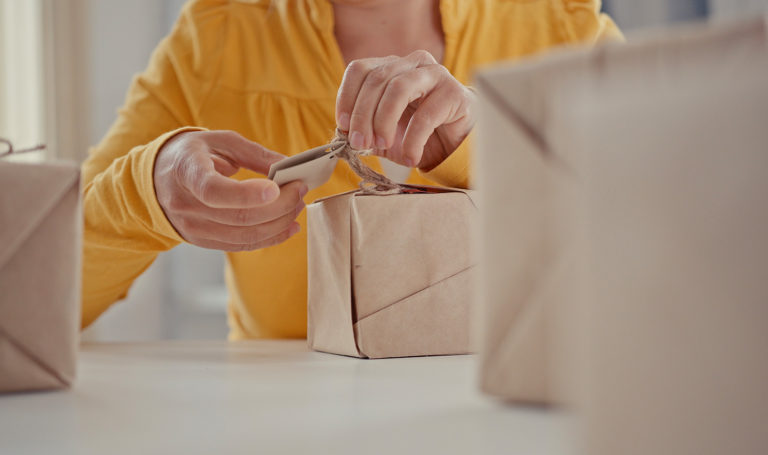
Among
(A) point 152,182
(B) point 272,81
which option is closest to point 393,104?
(A) point 152,182

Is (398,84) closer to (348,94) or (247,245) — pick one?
(348,94)

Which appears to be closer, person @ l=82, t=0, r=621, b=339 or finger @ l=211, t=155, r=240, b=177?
finger @ l=211, t=155, r=240, b=177

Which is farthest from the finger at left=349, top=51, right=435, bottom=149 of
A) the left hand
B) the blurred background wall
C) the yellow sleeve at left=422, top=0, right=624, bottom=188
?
the blurred background wall

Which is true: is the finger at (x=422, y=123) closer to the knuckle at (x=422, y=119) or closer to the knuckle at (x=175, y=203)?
the knuckle at (x=422, y=119)

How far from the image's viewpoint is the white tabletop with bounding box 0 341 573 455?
0.80 feet

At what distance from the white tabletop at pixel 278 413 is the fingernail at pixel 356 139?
0.14 meters

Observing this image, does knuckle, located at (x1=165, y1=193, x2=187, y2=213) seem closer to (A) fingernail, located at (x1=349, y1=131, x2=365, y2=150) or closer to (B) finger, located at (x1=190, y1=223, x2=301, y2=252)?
(B) finger, located at (x1=190, y1=223, x2=301, y2=252)

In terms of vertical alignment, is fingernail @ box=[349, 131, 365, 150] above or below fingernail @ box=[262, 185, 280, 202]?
above

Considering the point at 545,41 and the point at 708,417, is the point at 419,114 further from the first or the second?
the point at 545,41

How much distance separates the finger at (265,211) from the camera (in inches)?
19.6

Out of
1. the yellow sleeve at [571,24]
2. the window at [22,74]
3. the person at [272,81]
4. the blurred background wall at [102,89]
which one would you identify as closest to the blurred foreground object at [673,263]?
the person at [272,81]

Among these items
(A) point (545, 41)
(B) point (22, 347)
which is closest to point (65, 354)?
(B) point (22, 347)

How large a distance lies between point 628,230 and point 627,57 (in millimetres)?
66

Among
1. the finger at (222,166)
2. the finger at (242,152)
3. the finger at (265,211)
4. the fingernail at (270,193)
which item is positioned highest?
the finger at (242,152)
